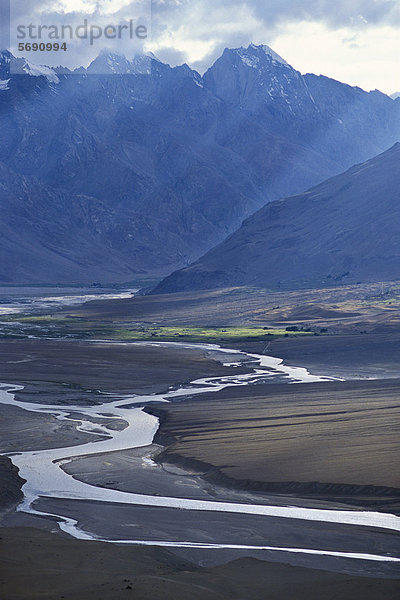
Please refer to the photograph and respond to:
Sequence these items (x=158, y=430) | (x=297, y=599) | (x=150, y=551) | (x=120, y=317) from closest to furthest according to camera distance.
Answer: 1. (x=297, y=599)
2. (x=150, y=551)
3. (x=158, y=430)
4. (x=120, y=317)

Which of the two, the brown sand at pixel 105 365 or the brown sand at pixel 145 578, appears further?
the brown sand at pixel 105 365

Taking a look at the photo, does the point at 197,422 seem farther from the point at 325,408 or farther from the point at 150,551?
the point at 150,551

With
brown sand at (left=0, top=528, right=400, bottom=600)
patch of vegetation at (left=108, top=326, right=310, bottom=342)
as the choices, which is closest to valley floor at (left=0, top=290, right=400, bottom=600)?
brown sand at (left=0, top=528, right=400, bottom=600)

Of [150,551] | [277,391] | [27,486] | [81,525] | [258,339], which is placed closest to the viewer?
[150,551]

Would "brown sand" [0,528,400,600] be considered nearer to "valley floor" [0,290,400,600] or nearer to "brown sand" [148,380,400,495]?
"valley floor" [0,290,400,600]

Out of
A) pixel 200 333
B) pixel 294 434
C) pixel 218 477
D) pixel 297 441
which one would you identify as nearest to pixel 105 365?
pixel 200 333

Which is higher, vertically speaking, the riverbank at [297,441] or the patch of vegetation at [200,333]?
the patch of vegetation at [200,333]

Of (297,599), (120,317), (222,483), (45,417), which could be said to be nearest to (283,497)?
(222,483)

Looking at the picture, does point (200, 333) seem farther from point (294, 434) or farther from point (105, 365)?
point (294, 434)

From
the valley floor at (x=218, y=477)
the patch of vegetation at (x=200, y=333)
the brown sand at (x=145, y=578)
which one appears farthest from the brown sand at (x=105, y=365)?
the brown sand at (x=145, y=578)

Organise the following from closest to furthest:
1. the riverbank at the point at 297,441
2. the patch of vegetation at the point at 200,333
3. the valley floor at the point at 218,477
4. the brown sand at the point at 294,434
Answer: the valley floor at the point at 218,477 → the riverbank at the point at 297,441 → the brown sand at the point at 294,434 → the patch of vegetation at the point at 200,333

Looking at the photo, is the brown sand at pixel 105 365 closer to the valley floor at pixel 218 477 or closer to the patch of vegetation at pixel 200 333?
the valley floor at pixel 218 477
